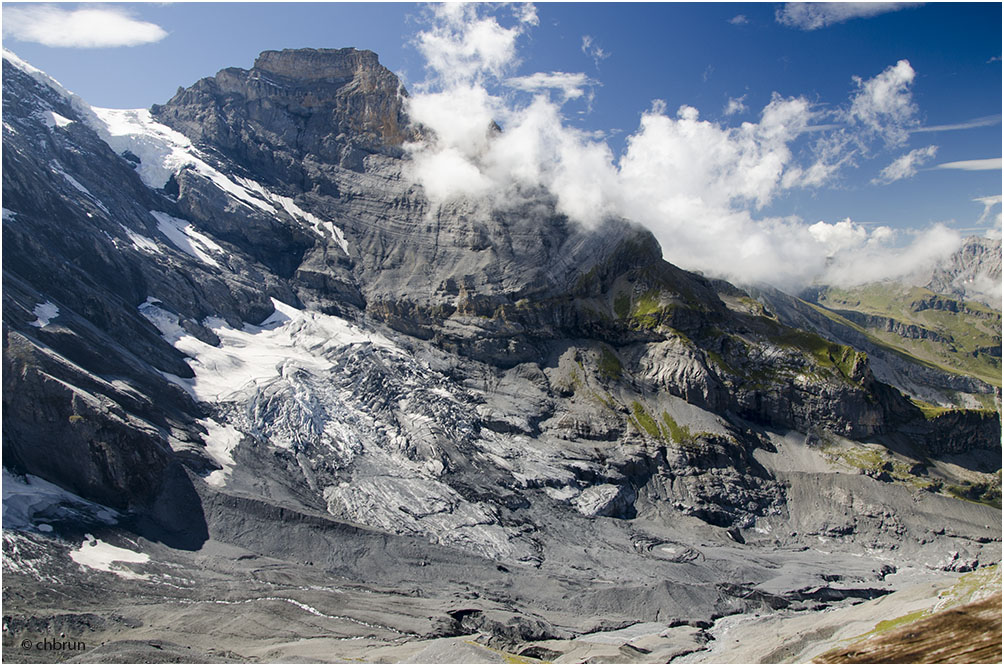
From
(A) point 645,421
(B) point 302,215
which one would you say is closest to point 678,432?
(A) point 645,421

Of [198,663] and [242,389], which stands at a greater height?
[242,389]

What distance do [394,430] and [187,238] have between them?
81268mm

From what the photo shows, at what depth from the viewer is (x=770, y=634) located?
68312 millimetres

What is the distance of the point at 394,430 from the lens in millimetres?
122188

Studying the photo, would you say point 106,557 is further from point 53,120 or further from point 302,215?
point 53,120

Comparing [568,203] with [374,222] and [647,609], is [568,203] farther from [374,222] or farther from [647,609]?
[647,609]

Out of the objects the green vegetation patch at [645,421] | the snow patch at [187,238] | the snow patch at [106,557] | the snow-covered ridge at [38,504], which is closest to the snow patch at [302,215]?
the snow patch at [187,238]

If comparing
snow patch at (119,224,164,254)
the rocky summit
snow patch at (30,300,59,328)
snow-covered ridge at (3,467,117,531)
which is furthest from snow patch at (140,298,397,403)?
snow-covered ridge at (3,467,117,531)

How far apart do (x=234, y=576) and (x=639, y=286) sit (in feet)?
368

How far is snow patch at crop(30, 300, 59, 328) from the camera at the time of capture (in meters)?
93.1

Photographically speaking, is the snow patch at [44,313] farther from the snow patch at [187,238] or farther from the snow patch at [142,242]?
the snow patch at [187,238]

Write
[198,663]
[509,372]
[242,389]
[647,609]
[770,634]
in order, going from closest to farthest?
[198,663]
[770,634]
[647,609]
[242,389]
[509,372]

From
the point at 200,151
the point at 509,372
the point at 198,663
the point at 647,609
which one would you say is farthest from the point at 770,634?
the point at 200,151

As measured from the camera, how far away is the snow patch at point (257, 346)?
390ft
